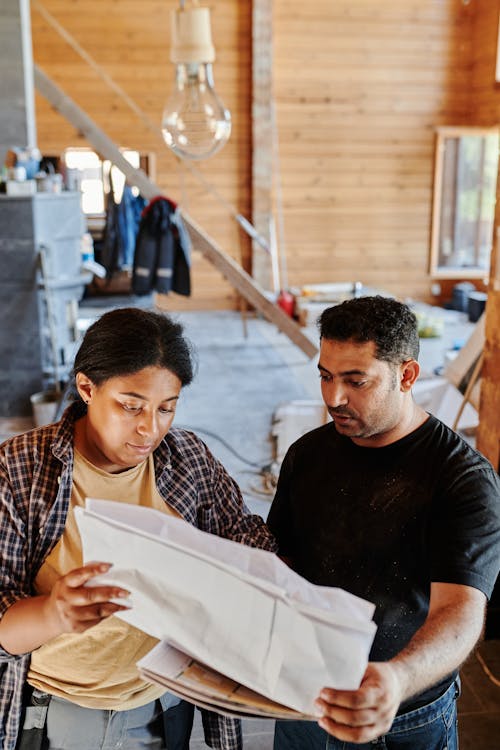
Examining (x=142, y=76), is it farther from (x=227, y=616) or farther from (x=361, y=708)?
(x=361, y=708)

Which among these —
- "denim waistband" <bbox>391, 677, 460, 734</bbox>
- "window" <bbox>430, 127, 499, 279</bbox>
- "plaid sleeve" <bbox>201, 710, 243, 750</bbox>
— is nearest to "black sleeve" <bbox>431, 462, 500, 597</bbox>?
"denim waistband" <bbox>391, 677, 460, 734</bbox>

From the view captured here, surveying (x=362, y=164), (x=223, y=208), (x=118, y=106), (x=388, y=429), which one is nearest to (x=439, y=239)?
(x=362, y=164)

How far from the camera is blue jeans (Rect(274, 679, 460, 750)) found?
4.89 ft

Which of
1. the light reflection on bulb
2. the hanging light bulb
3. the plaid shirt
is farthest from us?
the light reflection on bulb

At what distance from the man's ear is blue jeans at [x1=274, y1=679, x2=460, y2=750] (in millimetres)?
600

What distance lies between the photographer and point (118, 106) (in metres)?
10.1

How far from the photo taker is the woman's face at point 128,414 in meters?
1.44

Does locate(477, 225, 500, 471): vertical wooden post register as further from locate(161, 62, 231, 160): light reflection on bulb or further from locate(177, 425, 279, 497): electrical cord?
locate(161, 62, 231, 160): light reflection on bulb

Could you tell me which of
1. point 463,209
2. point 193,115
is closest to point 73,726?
point 193,115

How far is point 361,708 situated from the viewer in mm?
1085

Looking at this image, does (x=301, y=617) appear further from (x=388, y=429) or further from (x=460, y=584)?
(x=388, y=429)

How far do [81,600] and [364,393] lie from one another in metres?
0.66

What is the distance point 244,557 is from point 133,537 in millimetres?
163

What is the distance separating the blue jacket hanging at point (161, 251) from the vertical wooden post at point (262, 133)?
3.36 metres
